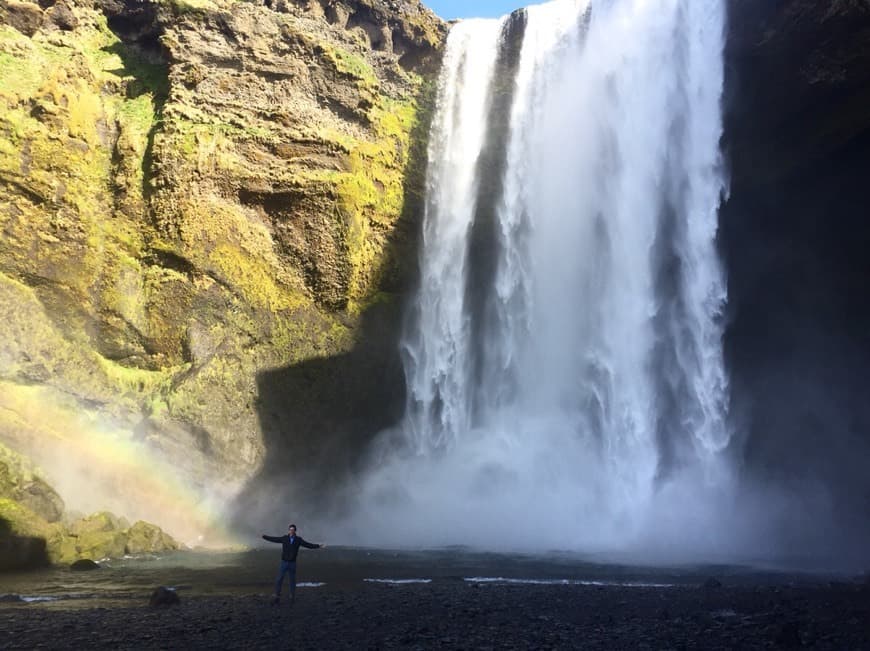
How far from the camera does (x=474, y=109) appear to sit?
2659 centimetres

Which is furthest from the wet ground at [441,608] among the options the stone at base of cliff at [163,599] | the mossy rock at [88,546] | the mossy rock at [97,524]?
the mossy rock at [97,524]

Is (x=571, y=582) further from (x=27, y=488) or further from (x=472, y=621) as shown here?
(x=27, y=488)

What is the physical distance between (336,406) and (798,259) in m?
17.3

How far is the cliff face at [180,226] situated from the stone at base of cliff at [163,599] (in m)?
9.20

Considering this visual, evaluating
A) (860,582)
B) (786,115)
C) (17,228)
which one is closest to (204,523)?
(17,228)

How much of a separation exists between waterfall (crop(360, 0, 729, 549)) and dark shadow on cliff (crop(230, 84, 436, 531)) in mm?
675

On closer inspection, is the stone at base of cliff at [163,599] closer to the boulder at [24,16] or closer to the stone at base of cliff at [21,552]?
the stone at base of cliff at [21,552]

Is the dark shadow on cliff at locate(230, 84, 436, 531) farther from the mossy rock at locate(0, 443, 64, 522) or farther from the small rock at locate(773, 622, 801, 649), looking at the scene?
the small rock at locate(773, 622, 801, 649)

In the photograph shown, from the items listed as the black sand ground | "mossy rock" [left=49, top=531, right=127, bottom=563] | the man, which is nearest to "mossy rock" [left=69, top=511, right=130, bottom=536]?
"mossy rock" [left=49, top=531, right=127, bottom=563]

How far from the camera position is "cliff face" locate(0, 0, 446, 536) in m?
19.0

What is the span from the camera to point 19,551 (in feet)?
42.4

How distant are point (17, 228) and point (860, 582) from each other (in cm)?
2287

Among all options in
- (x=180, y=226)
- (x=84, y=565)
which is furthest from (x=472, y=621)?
(x=180, y=226)

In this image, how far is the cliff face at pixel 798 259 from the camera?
2048 cm
